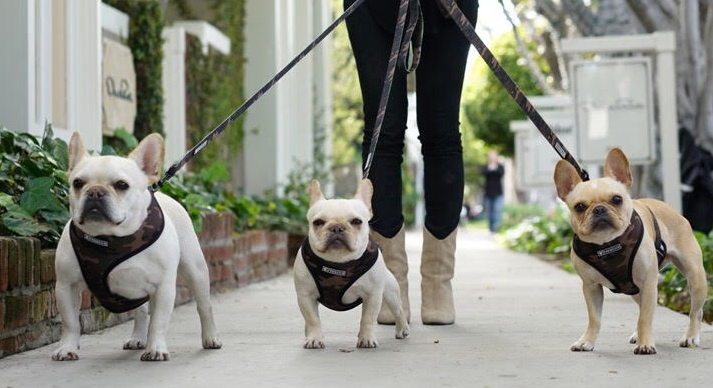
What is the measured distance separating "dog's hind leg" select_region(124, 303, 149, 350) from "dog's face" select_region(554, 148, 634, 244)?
5.61 ft

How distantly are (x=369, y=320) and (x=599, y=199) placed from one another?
3.27ft

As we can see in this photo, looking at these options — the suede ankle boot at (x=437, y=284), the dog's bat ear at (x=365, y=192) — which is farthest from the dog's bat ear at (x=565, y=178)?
the suede ankle boot at (x=437, y=284)

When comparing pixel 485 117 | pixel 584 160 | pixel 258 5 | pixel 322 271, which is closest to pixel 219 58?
pixel 258 5

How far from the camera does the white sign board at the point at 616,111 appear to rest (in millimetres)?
11570

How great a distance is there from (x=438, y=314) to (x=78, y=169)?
2.11 m

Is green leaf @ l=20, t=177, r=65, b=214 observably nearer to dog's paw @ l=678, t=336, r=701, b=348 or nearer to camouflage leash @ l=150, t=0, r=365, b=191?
camouflage leash @ l=150, t=0, r=365, b=191

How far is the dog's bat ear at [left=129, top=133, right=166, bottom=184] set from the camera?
443 centimetres

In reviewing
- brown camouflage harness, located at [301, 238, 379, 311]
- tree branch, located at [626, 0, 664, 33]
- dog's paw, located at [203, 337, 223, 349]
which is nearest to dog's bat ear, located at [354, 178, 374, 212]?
brown camouflage harness, located at [301, 238, 379, 311]

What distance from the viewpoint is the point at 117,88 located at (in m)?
9.05

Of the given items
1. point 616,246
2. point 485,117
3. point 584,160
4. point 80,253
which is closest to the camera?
point 80,253

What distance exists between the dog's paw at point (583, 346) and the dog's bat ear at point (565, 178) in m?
0.56

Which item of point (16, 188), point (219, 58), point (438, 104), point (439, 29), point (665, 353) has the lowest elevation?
point (665, 353)

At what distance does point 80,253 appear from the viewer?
169 inches

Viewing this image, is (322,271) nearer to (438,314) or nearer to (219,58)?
(438,314)
